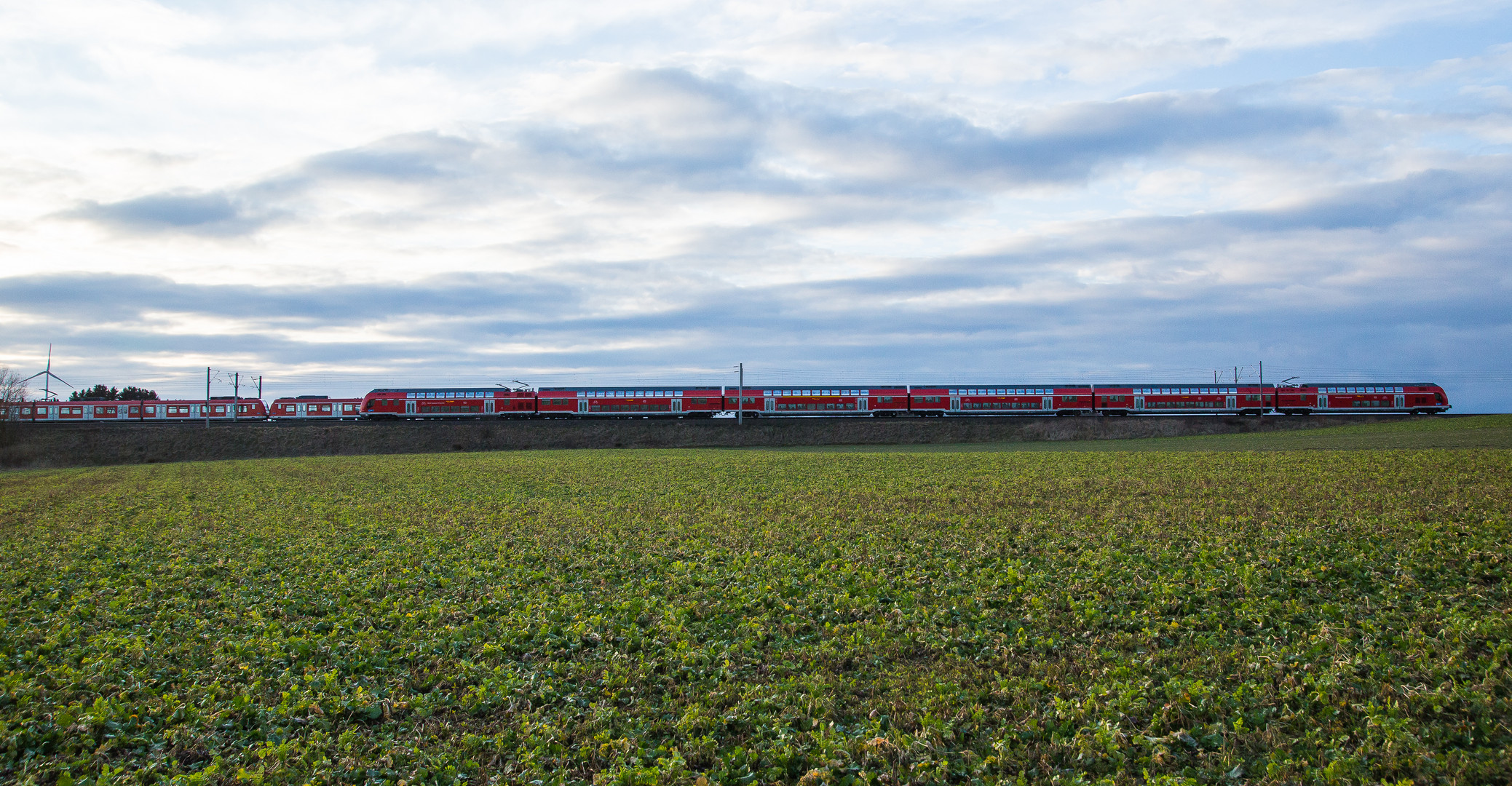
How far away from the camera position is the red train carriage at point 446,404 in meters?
73.4

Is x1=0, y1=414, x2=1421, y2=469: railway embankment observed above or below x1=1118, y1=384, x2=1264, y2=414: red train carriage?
below

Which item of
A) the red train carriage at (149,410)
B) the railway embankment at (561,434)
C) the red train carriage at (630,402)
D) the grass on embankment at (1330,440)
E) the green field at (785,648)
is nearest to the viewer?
the green field at (785,648)

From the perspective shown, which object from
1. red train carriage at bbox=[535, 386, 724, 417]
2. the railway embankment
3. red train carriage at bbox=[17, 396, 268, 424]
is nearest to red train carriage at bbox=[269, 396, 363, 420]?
red train carriage at bbox=[17, 396, 268, 424]

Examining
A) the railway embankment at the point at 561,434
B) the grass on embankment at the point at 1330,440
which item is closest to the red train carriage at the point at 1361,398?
the railway embankment at the point at 561,434

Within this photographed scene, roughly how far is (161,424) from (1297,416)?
317ft

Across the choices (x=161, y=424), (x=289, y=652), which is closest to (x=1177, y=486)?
(x=289, y=652)

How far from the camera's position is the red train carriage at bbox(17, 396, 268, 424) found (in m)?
82.6

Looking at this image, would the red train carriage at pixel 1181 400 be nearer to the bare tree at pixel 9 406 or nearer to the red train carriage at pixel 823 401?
the red train carriage at pixel 823 401

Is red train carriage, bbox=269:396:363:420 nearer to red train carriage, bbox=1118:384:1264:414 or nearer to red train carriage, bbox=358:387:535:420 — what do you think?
red train carriage, bbox=358:387:535:420

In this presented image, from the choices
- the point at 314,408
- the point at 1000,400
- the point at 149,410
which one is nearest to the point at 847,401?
the point at 1000,400

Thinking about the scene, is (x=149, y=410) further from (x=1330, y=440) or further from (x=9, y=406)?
(x=1330, y=440)

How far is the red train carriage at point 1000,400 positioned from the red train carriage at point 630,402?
1917 centimetres

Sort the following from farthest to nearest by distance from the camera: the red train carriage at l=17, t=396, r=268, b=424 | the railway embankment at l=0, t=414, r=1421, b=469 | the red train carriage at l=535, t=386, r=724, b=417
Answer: the red train carriage at l=17, t=396, r=268, b=424, the red train carriage at l=535, t=386, r=724, b=417, the railway embankment at l=0, t=414, r=1421, b=469

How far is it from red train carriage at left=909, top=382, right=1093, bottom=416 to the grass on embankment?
476 inches
